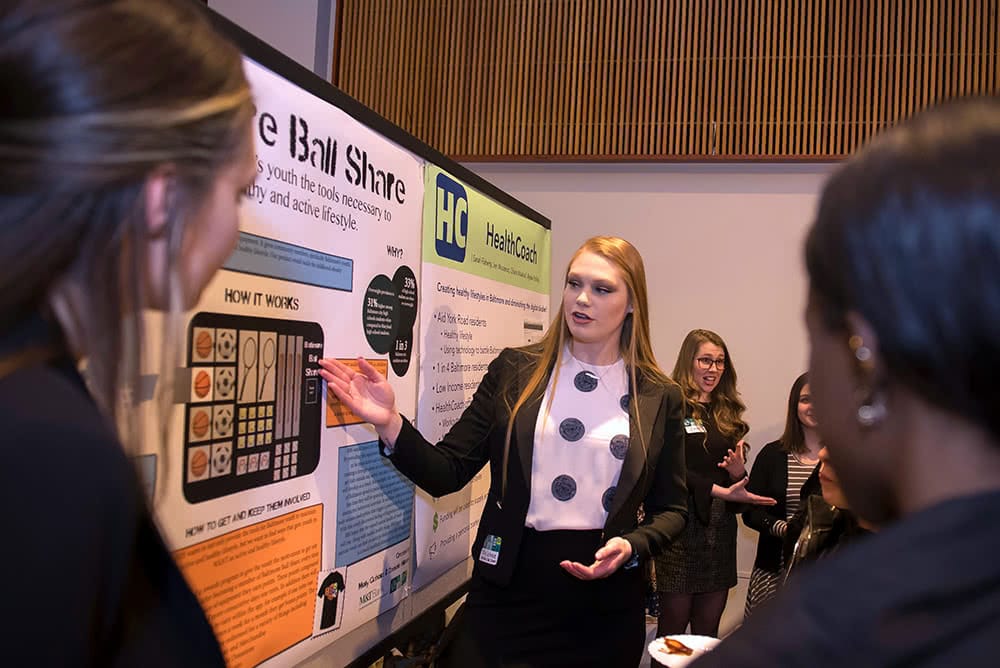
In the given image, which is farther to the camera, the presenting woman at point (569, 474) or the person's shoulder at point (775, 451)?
the person's shoulder at point (775, 451)

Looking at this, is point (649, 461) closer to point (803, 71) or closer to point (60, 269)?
point (60, 269)

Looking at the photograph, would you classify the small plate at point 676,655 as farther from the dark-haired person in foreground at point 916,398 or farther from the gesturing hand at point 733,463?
the gesturing hand at point 733,463

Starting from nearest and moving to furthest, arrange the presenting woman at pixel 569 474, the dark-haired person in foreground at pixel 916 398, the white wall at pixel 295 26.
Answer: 1. the dark-haired person in foreground at pixel 916 398
2. the presenting woman at pixel 569 474
3. the white wall at pixel 295 26

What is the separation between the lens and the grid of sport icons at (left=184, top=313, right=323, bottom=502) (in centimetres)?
166

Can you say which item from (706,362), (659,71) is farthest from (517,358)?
(659,71)

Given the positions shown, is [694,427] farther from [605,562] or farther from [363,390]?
[363,390]

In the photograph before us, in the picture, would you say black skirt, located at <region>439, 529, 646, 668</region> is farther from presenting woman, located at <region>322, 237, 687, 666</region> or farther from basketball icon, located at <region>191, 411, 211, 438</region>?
basketball icon, located at <region>191, 411, 211, 438</region>

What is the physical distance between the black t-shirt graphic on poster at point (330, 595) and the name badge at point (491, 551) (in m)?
0.48

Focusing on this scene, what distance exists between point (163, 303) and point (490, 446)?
188 centimetres

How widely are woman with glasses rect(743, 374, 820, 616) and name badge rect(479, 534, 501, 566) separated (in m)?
1.69

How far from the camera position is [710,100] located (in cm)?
570

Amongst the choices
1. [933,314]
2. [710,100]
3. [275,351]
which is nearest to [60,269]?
[933,314]

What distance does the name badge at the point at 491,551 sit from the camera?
8.11ft

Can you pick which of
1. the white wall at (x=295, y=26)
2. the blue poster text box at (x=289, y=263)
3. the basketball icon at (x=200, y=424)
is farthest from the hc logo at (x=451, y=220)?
the white wall at (x=295, y=26)
